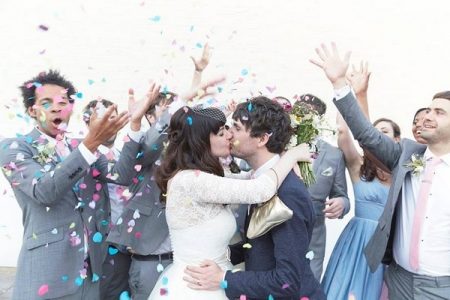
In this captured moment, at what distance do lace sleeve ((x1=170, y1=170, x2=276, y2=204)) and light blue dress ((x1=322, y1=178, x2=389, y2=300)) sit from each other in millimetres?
1777

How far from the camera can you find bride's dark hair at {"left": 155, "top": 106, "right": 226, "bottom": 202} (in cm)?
238

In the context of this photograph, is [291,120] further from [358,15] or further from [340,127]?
[358,15]

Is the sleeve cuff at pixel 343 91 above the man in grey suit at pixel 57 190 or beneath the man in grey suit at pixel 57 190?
above

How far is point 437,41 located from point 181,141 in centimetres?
395

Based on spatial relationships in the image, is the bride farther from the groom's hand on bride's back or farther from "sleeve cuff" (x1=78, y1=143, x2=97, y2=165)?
"sleeve cuff" (x1=78, y1=143, x2=97, y2=165)

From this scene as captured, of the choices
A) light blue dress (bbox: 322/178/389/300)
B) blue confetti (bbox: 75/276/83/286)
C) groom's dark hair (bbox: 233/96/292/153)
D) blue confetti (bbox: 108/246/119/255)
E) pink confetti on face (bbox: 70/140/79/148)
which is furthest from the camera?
light blue dress (bbox: 322/178/389/300)

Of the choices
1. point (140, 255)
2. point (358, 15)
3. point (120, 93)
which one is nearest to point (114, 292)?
point (140, 255)

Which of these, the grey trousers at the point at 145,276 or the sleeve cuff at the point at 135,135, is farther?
the grey trousers at the point at 145,276

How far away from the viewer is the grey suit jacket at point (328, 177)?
3.93m

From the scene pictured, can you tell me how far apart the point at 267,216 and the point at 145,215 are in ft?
4.10

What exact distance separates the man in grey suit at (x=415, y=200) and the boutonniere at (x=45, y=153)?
1.59m

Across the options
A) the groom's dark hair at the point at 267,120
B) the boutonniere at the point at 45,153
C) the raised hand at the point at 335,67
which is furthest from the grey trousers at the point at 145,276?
the raised hand at the point at 335,67

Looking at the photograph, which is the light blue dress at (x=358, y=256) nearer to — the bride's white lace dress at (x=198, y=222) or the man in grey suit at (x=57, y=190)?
the bride's white lace dress at (x=198, y=222)

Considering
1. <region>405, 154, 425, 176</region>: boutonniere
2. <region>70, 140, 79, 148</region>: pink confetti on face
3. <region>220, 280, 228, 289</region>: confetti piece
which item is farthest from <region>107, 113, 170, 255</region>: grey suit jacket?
<region>405, 154, 425, 176</region>: boutonniere
